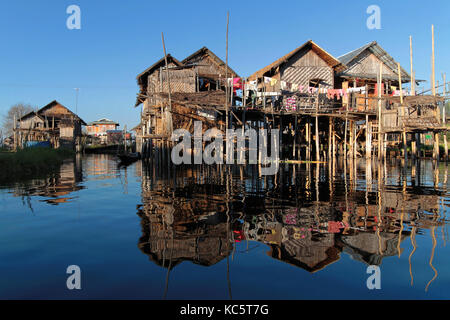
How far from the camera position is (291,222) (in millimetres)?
5352

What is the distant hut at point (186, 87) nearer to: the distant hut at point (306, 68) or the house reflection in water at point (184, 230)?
the distant hut at point (306, 68)

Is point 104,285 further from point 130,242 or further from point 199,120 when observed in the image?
point 199,120

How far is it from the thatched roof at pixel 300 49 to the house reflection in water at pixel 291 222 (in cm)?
1567

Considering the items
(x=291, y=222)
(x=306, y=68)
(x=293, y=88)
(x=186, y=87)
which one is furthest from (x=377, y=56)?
(x=291, y=222)

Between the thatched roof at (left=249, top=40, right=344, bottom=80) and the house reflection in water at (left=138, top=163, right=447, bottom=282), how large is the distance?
51.4ft

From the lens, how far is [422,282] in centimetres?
308

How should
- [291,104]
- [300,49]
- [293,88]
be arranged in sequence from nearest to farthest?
[291,104]
[293,88]
[300,49]

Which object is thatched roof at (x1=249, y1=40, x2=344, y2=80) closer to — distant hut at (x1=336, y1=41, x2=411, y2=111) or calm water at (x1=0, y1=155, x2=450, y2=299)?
distant hut at (x1=336, y1=41, x2=411, y2=111)

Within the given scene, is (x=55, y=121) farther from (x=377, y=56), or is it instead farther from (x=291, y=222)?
(x=291, y=222)

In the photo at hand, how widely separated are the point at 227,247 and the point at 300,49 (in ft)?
74.4

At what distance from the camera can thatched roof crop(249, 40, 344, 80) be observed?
2292 centimetres

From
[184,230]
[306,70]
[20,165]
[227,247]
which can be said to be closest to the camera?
[227,247]

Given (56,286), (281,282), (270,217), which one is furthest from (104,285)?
(270,217)

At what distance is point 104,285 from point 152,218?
2.72m
